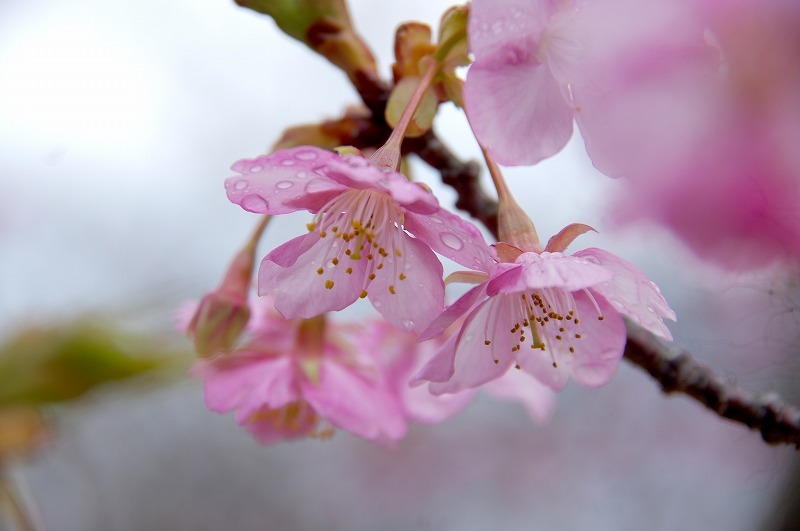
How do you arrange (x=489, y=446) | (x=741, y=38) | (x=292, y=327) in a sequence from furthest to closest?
(x=489, y=446) → (x=292, y=327) → (x=741, y=38)

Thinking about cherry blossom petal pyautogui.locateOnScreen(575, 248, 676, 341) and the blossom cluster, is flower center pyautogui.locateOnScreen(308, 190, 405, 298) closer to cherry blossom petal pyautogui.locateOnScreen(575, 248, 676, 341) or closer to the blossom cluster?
the blossom cluster

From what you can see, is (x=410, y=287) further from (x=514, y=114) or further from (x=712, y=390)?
(x=712, y=390)

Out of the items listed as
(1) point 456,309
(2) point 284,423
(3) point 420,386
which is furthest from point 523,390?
(1) point 456,309

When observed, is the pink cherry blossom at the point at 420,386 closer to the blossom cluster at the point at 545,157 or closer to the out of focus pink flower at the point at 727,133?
the blossom cluster at the point at 545,157

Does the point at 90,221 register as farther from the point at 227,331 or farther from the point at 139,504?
the point at 227,331

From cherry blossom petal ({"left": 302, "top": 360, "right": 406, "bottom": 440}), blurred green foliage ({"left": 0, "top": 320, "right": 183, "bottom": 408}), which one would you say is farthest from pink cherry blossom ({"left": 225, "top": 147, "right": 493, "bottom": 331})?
blurred green foliage ({"left": 0, "top": 320, "right": 183, "bottom": 408})

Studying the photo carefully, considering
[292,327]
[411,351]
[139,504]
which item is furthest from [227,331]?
[139,504]
